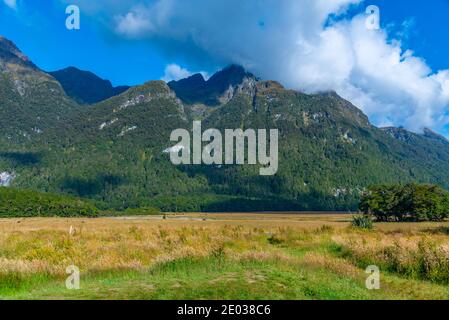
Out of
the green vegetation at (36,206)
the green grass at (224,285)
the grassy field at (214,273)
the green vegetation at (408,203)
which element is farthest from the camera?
the green vegetation at (36,206)

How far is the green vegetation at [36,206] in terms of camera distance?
158 m

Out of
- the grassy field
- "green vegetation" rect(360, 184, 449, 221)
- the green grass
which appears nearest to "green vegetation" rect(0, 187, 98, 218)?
"green vegetation" rect(360, 184, 449, 221)

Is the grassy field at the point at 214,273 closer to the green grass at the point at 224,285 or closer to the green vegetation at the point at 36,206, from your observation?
the green grass at the point at 224,285

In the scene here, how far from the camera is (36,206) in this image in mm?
161125

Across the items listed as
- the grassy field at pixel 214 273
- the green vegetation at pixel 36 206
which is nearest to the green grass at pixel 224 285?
the grassy field at pixel 214 273

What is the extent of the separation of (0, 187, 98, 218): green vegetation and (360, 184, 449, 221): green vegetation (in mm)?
106532

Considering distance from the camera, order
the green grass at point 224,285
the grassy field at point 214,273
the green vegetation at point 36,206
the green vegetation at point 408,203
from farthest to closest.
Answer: the green vegetation at point 36,206, the green vegetation at point 408,203, the grassy field at point 214,273, the green grass at point 224,285

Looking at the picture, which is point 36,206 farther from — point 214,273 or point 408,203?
point 214,273

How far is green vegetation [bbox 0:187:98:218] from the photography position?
158 metres

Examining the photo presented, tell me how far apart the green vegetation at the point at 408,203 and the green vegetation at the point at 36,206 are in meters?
107
